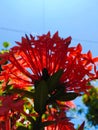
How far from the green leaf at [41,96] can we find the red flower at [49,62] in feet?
0.21

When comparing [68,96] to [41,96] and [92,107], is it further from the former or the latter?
[92,107]

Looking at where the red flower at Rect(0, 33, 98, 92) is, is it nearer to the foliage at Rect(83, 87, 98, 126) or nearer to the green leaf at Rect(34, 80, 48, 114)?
the green leaf at Rect(34, 80, 48, 114)

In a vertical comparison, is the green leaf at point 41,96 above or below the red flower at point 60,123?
above

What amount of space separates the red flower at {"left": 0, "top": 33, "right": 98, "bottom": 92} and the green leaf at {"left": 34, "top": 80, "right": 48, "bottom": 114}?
64 mm

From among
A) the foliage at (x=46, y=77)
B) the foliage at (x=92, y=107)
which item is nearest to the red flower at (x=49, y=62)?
the foliage at (x=46, y=77)

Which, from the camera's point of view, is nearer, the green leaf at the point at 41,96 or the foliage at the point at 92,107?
the green leaf at the point at 41,96

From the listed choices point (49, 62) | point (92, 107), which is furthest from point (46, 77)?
point (92, 107)

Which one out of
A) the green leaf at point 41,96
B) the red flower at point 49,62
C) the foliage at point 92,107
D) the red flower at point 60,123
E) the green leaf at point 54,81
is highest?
the foliage at point 92,107

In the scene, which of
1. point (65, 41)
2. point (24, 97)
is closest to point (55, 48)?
point (65, 41)

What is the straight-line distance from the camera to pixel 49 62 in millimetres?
1140

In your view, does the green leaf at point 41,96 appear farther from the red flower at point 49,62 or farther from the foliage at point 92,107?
the foliage at point 92,107

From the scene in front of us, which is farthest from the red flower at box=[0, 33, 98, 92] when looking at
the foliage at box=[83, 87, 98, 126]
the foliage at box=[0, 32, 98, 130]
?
the foliage at box=[83, 87, 98, 126]

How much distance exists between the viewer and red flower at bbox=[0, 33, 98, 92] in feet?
3.68

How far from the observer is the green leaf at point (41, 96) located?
1.07 m
